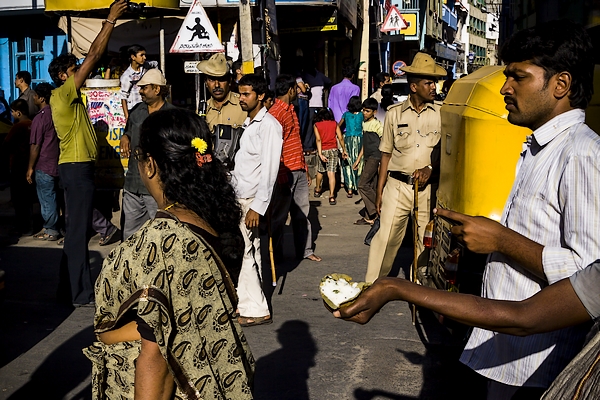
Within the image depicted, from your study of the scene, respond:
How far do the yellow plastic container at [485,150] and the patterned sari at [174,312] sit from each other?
8.15 feet

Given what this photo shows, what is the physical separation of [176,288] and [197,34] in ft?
27.9

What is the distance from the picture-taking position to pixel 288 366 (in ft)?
17.6

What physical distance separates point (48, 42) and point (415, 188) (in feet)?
40.2

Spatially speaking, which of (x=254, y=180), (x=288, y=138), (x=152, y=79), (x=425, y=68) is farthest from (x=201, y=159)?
(x=288, y=138)

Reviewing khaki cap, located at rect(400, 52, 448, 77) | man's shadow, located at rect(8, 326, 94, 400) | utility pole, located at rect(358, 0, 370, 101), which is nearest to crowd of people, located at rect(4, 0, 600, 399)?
man's shadow, located at rect(8, 326, 94, 400)

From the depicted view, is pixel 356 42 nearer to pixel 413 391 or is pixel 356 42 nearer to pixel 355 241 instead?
pixel 355 241

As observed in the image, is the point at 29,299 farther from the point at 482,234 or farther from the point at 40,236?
the point at 482,234

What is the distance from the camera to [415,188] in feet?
20.4

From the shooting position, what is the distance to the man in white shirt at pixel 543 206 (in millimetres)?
2326

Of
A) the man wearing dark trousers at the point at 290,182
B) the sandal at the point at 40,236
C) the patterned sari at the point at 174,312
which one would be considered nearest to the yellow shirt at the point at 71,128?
the man wearing dark trousers at the point at 290,182

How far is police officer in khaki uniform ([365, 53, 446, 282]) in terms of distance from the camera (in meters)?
6.51

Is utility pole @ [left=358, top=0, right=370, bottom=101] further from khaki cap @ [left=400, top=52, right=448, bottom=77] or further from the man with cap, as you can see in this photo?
the man with cap

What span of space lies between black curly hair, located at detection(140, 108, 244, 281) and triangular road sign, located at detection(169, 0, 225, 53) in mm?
7935

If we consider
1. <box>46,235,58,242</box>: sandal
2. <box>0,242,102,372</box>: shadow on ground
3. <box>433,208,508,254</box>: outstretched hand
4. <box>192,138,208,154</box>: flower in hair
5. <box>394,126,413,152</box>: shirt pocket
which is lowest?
<box>0,242,102,372</box>: shadow on ground
